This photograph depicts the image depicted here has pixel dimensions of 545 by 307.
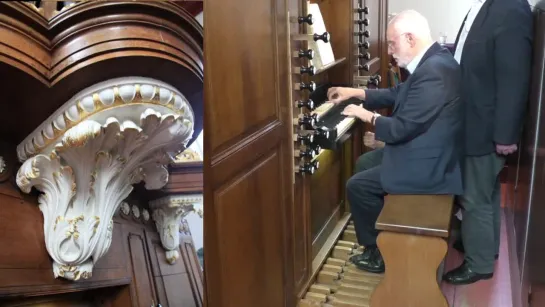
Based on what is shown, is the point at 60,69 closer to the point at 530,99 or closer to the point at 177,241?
the point at 177,241

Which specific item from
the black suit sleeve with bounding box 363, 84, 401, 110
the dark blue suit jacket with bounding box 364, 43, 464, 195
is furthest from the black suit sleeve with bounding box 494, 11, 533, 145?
the black suit sleeve with bounding box 363, 84, 401, 110

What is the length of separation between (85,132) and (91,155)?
6 centimetres

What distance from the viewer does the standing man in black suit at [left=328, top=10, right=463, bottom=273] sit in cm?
245

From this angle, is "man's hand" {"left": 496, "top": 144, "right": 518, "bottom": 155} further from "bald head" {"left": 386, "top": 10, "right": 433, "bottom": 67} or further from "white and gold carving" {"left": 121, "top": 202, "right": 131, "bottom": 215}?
"white and gold carving" {"left": 121, "top": 202, "right": 131, "bottom": 215}

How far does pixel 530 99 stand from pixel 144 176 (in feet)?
6.59

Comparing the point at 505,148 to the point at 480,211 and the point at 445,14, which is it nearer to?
the point at 480,211

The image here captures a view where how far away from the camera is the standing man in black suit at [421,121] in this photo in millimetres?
2453

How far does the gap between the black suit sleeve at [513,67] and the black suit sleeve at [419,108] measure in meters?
0.35

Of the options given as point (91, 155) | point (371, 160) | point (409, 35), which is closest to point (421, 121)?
point (409, 35)

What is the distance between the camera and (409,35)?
8.43ft

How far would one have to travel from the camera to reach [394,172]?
2.59m

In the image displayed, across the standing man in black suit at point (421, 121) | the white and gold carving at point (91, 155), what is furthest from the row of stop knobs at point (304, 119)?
the white and gold carving at point (91, 155)

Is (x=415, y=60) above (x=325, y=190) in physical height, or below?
above

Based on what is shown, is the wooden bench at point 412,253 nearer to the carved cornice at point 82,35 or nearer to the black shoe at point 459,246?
the black shoe at point 459,246
